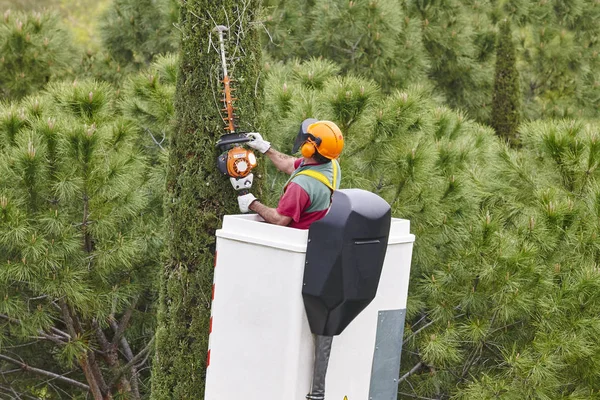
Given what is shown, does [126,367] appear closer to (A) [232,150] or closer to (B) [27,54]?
(A) [232,150]

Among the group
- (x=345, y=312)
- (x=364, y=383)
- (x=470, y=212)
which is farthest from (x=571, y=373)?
(x=345, y=312)

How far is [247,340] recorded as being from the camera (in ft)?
14.1

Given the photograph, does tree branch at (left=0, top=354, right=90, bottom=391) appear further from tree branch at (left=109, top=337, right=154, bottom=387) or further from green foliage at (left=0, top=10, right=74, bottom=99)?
green foliage at (left=0, top=10, right=74, bottom=99)

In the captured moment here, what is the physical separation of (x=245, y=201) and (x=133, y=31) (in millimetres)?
7575

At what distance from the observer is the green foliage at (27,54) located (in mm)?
9891

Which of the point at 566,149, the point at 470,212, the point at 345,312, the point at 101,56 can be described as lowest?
the point at 345,312

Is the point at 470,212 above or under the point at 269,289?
above

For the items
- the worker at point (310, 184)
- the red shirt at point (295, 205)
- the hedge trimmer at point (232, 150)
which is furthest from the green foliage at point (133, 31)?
the red shirt at point (295, 205)

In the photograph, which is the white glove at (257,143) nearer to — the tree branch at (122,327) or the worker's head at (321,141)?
the worker's head at (321,141)

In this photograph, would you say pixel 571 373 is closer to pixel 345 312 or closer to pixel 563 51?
pixel 345 312

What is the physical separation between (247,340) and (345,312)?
49 centimetres

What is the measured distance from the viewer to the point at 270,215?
14.7 feet

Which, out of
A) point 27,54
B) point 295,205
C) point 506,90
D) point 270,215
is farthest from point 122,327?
point 506,90

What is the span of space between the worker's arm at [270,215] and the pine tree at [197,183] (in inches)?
20.9
